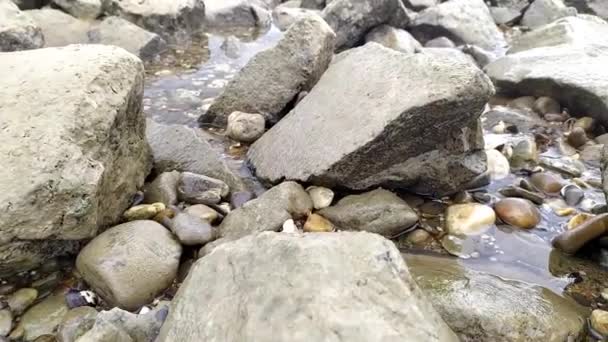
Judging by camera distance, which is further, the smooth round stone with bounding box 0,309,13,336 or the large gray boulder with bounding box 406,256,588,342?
the smooth round stone with bounding box 0,309,13,336

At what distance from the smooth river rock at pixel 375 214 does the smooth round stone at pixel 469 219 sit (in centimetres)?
24

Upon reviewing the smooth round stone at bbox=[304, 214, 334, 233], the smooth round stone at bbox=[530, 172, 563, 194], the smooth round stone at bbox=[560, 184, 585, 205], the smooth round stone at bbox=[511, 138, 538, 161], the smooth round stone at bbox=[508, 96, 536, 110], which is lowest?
the smooth round stone at bbox=[508, 96, 536, 110]

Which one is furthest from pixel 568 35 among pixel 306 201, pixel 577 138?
pixel 306 201

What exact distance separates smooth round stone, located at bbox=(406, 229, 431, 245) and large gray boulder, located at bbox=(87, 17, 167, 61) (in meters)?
4.47

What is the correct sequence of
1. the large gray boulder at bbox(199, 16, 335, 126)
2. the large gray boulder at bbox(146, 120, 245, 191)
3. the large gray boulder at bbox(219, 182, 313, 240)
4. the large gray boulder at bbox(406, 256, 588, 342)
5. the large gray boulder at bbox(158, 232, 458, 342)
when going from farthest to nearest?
the large gray boulder at bbox(199, 16, 335, 126) < the large gray boulder at bbox(146, 120, 245, 191) < the large gray boulder at bbox(219, 182, 313, 240) < the large gray boulder at bbox(406, 256, 588, 342) < the large gray boulder at bbox(158, 232, 458, 342)

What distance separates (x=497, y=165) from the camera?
3885 millimetres

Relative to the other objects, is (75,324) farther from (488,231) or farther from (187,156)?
(488,231)

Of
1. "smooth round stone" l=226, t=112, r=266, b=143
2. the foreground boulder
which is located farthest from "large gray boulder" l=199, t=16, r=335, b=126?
the foreground boulder

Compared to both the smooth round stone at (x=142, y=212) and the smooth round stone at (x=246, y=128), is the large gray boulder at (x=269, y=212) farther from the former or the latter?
the smooth round stone at (x=246, y=128)

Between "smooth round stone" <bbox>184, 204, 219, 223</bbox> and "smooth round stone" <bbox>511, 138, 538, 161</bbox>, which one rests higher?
"smooth round stone" <bbox>184, 204, 219, 223</bbox>

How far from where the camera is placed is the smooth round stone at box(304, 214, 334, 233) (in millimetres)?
3223

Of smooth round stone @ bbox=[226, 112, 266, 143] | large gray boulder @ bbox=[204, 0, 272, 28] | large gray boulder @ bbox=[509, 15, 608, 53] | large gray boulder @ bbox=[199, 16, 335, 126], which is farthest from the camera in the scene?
large gray boulder @ bbox=[204, 0, 272, 28]

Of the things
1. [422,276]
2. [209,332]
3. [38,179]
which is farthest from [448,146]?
[38,179]

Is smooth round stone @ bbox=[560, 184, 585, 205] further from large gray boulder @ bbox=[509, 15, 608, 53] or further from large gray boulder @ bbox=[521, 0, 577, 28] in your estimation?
large gray boulder @ bbox=[521, 0, 577, 28]
